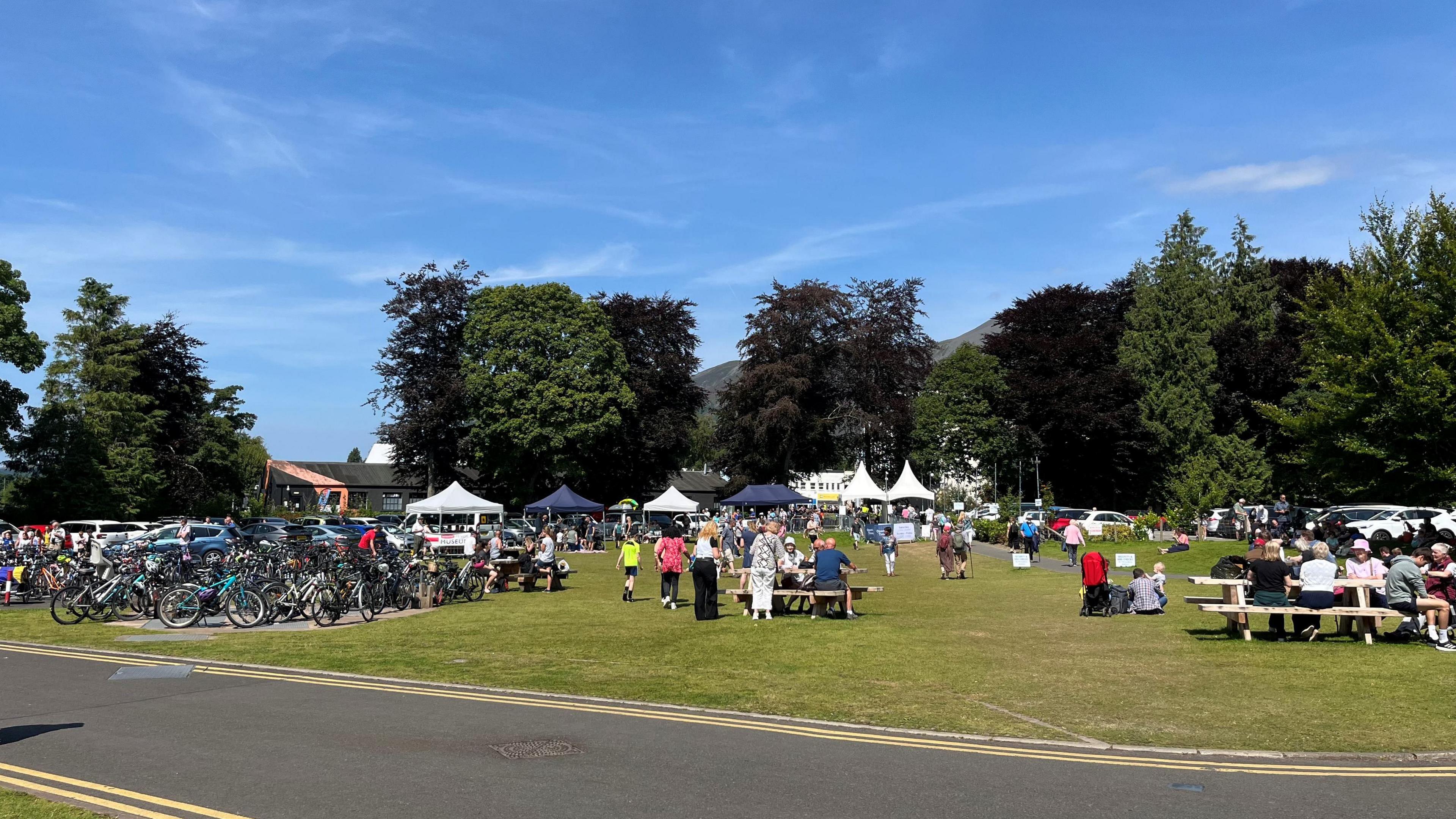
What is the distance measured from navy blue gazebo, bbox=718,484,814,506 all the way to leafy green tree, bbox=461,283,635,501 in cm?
1131

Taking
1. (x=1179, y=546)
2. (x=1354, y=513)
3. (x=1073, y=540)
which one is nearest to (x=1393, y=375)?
(x=1354, y=513)

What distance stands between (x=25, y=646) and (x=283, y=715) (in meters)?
8.66

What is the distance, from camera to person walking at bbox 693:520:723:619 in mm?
18406

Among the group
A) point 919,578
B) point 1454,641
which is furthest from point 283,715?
point 919,578

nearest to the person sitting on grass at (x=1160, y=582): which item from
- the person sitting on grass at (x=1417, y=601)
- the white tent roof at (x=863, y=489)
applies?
the person sitting on grass at (x=1417, y=601)

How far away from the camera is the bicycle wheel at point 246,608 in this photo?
18344 millimetres

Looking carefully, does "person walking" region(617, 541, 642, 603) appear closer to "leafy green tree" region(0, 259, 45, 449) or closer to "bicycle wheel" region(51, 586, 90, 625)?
"bicycle wheel" region(51, 586, 90, 625)

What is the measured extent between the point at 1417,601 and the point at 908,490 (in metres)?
36.0

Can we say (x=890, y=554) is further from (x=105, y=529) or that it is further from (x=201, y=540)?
(x=105, y=529)

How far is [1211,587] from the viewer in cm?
2308

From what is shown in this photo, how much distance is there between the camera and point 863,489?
53031 mm

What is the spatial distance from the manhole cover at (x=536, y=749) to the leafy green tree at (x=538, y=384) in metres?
50.2

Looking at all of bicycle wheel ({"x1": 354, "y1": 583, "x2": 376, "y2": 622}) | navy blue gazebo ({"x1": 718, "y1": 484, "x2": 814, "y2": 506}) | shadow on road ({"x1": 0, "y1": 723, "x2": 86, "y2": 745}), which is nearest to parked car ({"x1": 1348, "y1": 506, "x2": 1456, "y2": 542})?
navy blue gazebo ({"x1": 718, "y1": 484, "x2": 814, "y2": 506})

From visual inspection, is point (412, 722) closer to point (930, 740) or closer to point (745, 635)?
point (930, 740)
